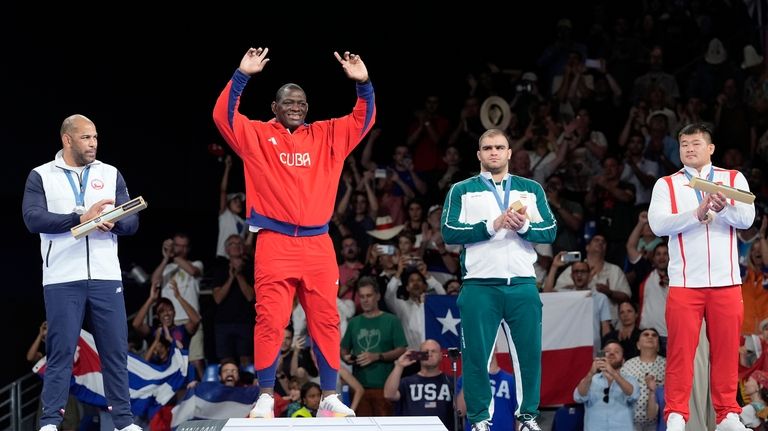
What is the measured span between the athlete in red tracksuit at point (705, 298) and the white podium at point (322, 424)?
1.54m

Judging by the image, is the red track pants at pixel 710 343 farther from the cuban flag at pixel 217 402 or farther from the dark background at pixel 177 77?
the dark background at pixel 177 77

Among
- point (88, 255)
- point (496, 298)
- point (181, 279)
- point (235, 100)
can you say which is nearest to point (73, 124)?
point (88, 255)

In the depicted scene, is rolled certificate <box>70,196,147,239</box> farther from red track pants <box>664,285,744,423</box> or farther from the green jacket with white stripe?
red track pants <box>664,285,744,423</box>

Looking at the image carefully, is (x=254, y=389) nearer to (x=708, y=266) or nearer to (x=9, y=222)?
(x=9, y=222)

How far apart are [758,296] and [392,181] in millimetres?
4067

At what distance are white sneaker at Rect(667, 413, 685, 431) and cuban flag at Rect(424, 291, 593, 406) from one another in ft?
10.7

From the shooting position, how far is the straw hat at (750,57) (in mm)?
13047

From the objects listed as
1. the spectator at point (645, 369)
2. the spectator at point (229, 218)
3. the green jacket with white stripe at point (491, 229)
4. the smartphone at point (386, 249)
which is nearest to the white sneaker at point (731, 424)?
the green jacket with white stripe at point (491, 229)

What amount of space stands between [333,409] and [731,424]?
2.25 metres

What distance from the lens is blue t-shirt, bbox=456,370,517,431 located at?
818 centimetres

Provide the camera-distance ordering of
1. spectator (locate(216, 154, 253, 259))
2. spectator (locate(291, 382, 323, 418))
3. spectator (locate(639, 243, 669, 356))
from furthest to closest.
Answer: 1. spectator (locate(216, 154, 253, 259))
2. spectator (locate(639, 243, 669, 356))
3. spectator (locate(291, 382, 323, 418))

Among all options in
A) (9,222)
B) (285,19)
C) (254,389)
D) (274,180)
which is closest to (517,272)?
(274,180)

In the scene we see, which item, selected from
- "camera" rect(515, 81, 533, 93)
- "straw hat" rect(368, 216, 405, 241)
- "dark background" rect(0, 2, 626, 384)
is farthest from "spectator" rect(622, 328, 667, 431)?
"dark background" rect(0, 2, 626, 384)

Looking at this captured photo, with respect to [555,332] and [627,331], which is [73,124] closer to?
[555,332]
